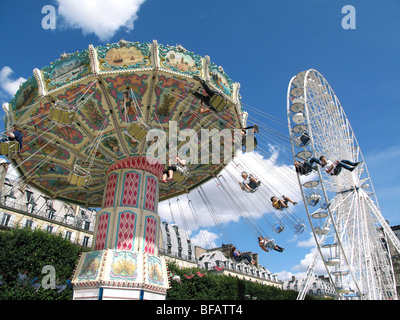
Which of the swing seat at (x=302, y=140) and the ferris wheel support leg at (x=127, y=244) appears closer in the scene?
the ferris wheel support leg at (x=127, y=244)

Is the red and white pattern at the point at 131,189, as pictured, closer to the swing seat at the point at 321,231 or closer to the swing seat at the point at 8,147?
the swing seat at the point at 8,147

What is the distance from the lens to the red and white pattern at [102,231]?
41.0ft

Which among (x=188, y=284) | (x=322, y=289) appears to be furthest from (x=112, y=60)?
(x=322, y=289)

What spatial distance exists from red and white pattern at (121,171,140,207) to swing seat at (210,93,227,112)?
4.76m

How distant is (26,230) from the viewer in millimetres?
→ 18500

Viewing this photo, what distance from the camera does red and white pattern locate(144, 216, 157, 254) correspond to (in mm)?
12715

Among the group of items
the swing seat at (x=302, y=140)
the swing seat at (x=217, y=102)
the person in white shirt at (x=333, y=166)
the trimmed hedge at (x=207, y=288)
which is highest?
the swing seat at (x=302, y=140)

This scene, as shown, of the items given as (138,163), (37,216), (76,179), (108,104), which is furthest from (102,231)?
(37,216)

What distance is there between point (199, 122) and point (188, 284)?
540 inches

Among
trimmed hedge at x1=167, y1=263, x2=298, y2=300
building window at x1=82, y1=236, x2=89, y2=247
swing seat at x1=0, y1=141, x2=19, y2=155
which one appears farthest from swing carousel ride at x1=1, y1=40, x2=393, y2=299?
building window at x1=82, y1=236, x2=89, y2=247

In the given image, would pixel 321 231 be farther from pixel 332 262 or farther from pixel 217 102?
pixel 217 102

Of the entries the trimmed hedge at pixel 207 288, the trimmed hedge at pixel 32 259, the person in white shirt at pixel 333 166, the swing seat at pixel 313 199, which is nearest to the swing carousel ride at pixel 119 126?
the person in white shirt at pixel 333 166

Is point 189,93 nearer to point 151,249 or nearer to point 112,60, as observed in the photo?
point 112,60

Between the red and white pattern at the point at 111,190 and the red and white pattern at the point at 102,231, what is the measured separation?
0.57 m
